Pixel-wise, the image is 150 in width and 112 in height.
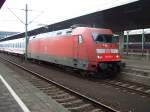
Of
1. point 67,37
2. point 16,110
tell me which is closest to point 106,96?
point 16,110

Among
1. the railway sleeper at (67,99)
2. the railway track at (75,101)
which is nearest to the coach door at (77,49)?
the railway track at (75,101)

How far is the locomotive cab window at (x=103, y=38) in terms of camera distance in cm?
1862

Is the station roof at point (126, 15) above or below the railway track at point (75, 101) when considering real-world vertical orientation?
above

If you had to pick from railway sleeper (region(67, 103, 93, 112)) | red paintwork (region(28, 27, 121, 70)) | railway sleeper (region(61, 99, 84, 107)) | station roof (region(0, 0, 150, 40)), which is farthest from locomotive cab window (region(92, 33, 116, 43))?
railway sleeper (region(67, 103, 93, 112))

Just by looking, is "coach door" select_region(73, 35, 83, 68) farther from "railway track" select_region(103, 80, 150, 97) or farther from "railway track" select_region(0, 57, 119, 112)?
"railway track" select_region(0, 57, 119, 112)

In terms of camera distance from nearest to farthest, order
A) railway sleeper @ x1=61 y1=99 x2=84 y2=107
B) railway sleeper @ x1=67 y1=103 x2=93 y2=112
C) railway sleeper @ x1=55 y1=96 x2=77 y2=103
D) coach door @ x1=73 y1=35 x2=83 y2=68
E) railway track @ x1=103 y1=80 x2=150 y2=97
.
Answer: railway sleeper @ x1=67 y1=103 x2=93 y2=112 → railway sleeper @ x1=61 y1=99 x2=84 y2=107 → railway sleeper @ x1=55 y1=96 x2=77 y2=103 → railway track @ x1=103 y1=80 x2=150 y2=97 → coach door @ x1=73 y1=35 x2=83 y2=68

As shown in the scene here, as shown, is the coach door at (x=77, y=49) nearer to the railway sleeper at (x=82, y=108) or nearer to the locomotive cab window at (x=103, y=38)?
the locomotive cab window at (x=103, y=38)

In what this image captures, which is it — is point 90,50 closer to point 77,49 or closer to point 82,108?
point 77,49

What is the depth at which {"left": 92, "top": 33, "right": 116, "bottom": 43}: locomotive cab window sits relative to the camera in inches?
733

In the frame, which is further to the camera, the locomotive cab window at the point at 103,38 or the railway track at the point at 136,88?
the locomotive cab window at the point at 103,38

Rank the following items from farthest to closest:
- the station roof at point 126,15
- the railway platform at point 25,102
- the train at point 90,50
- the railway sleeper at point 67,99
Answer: the station roof at point 126,15, the train at point 90,50, the railway sleeper at point 67,99, the railway platform at point 25,102

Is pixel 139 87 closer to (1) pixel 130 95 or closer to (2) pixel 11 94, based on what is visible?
(1) pixel 130 95

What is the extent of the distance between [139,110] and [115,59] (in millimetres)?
9047

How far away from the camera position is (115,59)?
1905cm
